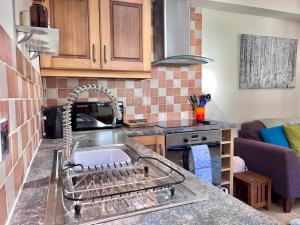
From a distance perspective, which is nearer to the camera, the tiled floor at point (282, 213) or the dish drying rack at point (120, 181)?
the dish drying rack at point (120, 181)

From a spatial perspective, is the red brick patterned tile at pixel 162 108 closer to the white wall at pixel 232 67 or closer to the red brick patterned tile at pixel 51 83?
the white wall at pixel 232 67

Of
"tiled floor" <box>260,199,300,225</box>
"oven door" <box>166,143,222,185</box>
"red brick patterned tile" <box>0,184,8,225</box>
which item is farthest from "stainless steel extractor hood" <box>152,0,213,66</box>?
"red brick patterned tile" <box>0,184,8,225</box>

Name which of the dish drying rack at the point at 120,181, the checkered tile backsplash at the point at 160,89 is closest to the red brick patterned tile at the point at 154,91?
the checkered tile backsplash at the point at 160,89

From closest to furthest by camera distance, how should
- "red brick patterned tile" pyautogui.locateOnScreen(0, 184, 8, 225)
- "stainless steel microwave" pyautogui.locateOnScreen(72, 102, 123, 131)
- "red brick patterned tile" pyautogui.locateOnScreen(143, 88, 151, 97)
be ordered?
1. "red brick patterned tile" pyautogui.locateOnScreen(0, 184, 8, 225)
2. "stainless steel microwave" pyautogui.locateOnScreen(72, 102, 123, 131)
3. "red brick patterned tile" pyautogui.locateOnScreen(143, 88, 151, 97)

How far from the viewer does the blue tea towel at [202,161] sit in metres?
1.97

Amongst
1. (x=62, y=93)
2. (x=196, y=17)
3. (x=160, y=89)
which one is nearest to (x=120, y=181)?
(x=62, y=93)

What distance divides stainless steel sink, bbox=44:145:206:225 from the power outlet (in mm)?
174

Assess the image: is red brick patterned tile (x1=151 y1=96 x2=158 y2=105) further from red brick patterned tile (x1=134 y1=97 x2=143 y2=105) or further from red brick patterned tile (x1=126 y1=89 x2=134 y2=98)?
red brick patterned tile (x1=126 y1=89 x2=134 y2=98)

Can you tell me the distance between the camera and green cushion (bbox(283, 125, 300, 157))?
250cm

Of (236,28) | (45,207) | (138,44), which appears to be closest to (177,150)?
(138,44)

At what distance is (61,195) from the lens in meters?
0.66

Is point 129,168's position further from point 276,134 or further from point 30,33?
point 276,134

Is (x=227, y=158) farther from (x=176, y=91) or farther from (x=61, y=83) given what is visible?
(x=61, y=83)

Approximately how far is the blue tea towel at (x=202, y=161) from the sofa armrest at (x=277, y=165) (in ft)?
2.30
